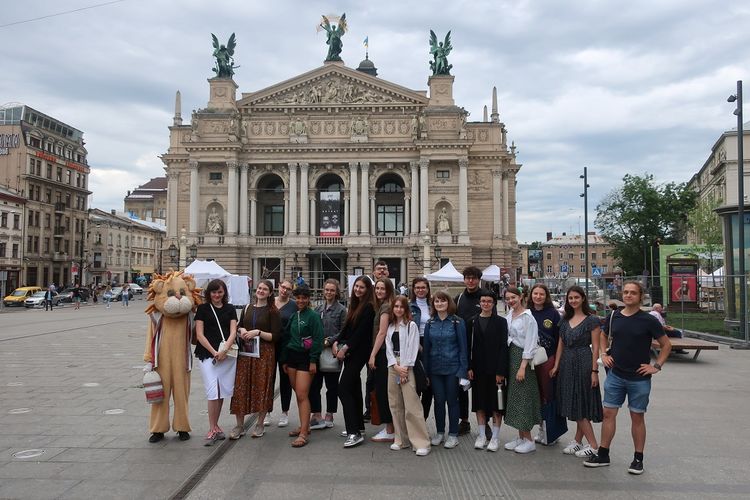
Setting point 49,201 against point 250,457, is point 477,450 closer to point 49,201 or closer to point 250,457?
point 250,457

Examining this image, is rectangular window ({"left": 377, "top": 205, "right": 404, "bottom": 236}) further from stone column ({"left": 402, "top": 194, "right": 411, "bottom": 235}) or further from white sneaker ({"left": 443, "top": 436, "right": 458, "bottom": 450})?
white sneaker ({"left": 443, "top": 436, "right": 458, "bottom": 450})

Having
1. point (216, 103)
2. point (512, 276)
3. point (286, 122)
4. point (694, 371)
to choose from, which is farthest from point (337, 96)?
point (694, 371)

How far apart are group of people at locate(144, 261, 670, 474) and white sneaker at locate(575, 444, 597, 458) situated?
0.02 meters

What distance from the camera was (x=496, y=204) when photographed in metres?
54.0

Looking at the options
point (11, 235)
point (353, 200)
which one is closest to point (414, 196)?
point (353, 200)

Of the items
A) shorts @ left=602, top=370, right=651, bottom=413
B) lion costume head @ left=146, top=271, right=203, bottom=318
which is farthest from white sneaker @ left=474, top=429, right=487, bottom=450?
lion costume head @ left=146, top=271, right=203, bottom=318

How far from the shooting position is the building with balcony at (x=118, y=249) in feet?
255

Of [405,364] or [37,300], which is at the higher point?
[405,364]

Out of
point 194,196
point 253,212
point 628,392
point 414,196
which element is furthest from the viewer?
point 253,212

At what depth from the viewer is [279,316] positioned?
25.9ft

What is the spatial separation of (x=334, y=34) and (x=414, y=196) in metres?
18.5

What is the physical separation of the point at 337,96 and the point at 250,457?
49033 mm

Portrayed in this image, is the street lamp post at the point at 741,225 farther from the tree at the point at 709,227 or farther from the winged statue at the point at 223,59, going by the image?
the winged statue at the point at 223,59

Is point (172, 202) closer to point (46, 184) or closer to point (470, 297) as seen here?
point (46, 184)
